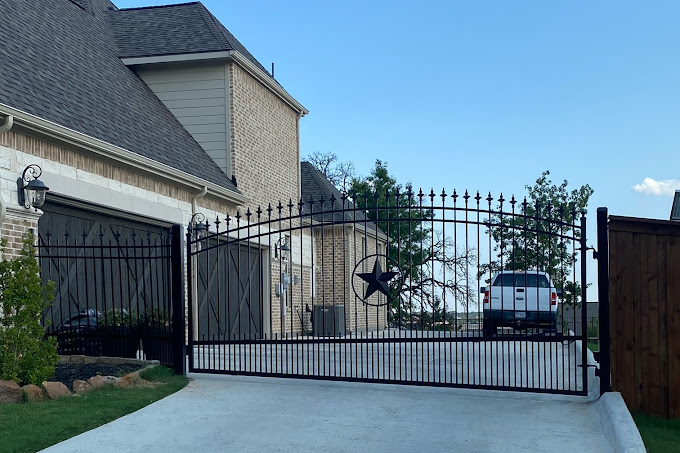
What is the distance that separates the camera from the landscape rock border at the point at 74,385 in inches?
327

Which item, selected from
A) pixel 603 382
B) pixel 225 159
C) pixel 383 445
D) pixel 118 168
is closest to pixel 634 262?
pixel 603 382

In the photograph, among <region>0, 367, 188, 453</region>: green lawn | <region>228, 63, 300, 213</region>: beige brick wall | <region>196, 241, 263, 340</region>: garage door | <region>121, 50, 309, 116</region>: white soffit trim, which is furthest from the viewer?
<region>228, 63, 300, 213</region>: beige brick wall

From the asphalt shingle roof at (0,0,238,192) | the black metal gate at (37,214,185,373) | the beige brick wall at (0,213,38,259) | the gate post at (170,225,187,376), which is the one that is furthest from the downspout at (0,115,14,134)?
the gate post at (170,225,187,376)

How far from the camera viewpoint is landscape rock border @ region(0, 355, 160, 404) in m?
8.30

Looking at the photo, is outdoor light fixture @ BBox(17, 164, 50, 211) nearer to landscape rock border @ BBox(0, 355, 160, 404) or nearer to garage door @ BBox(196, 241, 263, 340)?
landscape rock border @ BBox(0, 355, 160, 404)

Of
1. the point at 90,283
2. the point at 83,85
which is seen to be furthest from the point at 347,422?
the point at 83,85

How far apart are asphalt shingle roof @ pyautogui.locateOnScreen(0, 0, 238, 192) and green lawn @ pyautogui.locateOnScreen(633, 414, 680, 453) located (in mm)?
8702

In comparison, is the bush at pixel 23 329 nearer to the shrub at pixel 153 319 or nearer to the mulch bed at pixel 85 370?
the mulch bed at pixel 85 370

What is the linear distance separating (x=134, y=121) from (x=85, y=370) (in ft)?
22.3

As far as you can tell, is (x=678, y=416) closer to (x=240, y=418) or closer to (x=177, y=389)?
(x=240, y=418)

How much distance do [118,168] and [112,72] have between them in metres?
4.56

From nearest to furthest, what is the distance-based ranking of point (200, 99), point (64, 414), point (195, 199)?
point (64, 414) → point (195, 199) → point (200, 99)

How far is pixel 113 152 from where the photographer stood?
514 inches

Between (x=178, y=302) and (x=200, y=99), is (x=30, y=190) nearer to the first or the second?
(x=178, y=302)
